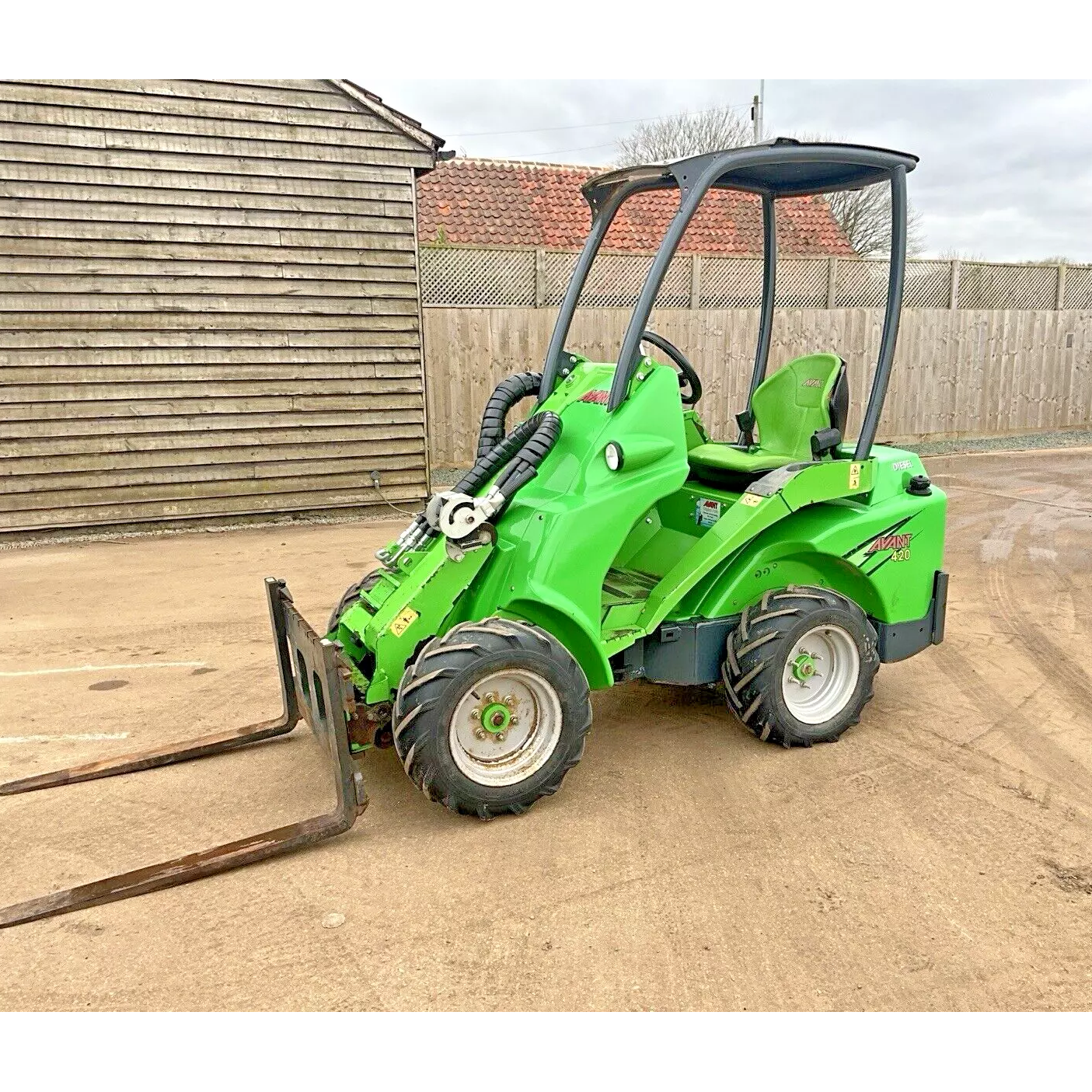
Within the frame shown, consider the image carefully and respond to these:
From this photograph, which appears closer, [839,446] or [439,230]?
[839,446]

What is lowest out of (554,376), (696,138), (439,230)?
(554,376)

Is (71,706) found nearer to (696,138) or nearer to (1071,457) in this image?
(1071,457)

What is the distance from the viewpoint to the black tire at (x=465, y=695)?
128 inches

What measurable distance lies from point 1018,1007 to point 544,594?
6.53 feet

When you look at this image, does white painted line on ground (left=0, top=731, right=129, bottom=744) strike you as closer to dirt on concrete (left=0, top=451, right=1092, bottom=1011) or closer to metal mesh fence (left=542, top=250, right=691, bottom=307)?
dirt on concrete (left=0, top=451, right=1092, bottom=1011)

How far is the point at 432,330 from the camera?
11.2 m

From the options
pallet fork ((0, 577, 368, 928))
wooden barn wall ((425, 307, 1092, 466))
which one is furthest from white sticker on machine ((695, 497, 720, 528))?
wooden barn wall ((425, 307, 1092, 466))

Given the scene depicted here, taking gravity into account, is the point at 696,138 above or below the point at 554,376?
above

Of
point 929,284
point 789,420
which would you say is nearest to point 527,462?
point 789,420

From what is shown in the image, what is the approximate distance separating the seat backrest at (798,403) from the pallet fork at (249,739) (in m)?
2.59

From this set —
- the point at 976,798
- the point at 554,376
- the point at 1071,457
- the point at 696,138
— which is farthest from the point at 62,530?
the point at 696,138

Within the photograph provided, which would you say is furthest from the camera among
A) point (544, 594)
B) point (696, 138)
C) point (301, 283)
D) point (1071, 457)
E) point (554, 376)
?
point (696, 138)

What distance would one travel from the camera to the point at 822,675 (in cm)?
430

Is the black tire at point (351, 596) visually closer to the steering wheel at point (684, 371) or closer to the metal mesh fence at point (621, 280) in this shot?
the steering wheel at point (684, 371)
